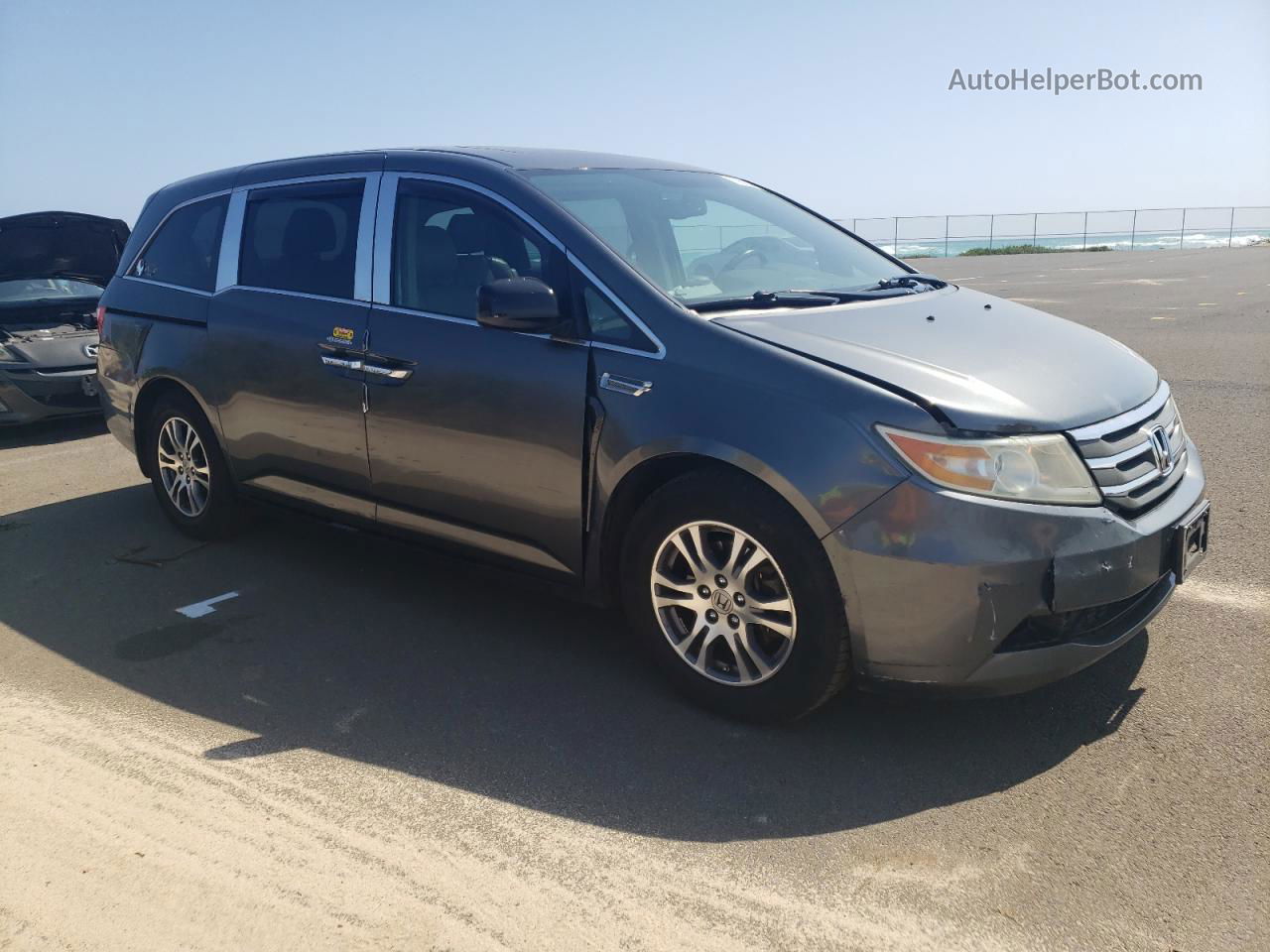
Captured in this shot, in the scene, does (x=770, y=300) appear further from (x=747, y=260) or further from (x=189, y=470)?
(x=189, y=470)

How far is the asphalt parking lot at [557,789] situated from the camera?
2.53 m

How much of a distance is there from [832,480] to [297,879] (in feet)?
5.76

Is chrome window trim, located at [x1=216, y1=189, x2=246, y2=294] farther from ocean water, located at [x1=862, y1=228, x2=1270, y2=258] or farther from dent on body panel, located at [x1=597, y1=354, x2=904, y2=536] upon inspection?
ocean water, located at [x1=862, y1=228, x2=1270, y2=258]

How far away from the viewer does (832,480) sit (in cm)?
305

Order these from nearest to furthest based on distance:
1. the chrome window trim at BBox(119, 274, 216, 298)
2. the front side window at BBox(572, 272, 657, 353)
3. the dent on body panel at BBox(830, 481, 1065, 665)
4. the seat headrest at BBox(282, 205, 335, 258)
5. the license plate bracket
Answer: the dent on body panel at BBox(830, 481, 1065, 665)
the license plate bracket
the front side window at BBox(572, 272, 657, 353)
the seat headrest at BBox(282, 205, 335, 258)
the chrome window trim at BBox(119, 274, 216, 298)

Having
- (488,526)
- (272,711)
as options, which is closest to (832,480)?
(488,526)

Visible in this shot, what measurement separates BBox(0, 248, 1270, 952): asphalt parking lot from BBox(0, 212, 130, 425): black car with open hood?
14.0 feet

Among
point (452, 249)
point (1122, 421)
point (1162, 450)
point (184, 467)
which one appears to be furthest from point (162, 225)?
point (1162, 450)

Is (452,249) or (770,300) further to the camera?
(452,249)

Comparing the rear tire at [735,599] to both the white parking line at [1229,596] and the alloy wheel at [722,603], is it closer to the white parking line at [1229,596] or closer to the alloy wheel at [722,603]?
the alloy wheel at [722,603]

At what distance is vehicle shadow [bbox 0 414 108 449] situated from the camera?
8.70 m

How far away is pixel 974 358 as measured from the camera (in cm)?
339

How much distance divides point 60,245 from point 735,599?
8.36m

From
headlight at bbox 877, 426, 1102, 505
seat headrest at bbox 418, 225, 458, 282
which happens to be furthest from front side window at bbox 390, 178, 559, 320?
headlight at bbox 877, 426, 1102, 505
